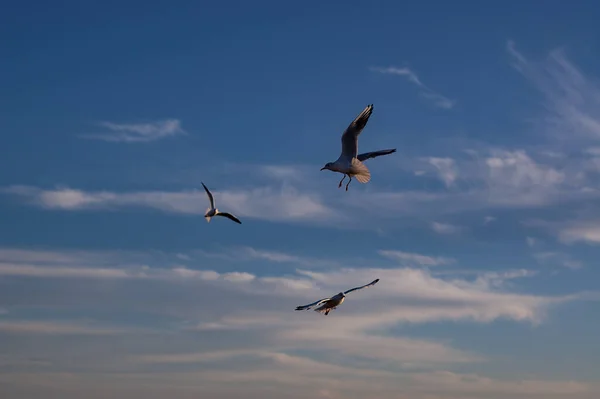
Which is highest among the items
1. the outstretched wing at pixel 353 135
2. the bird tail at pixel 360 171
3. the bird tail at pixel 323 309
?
the outstretched wing at pixel 353 135

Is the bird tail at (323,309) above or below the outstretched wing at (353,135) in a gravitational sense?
below

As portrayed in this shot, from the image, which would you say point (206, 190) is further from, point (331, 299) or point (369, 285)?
point (369, 285)

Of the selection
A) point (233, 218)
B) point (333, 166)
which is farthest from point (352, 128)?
point (233, 218)

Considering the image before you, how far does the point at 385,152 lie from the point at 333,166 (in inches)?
199

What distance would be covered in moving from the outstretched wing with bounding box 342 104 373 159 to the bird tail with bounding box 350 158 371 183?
2.71 feet

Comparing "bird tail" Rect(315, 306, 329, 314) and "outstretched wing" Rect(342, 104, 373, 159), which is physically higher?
"outstretched wing" Rect(342, 104, 373, 159)

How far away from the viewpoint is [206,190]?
4478cm

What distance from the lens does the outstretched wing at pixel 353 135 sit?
48.3 meters

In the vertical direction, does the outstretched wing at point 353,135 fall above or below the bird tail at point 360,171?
above

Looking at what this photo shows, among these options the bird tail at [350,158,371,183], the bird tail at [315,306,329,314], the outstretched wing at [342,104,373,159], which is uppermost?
the outstretched wing at [342,104,373,159]

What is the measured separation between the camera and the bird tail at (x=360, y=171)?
47469 mm

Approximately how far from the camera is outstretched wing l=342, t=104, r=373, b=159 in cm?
4831

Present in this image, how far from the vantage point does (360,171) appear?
47.6 m

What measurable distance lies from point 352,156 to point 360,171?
1366 mm
